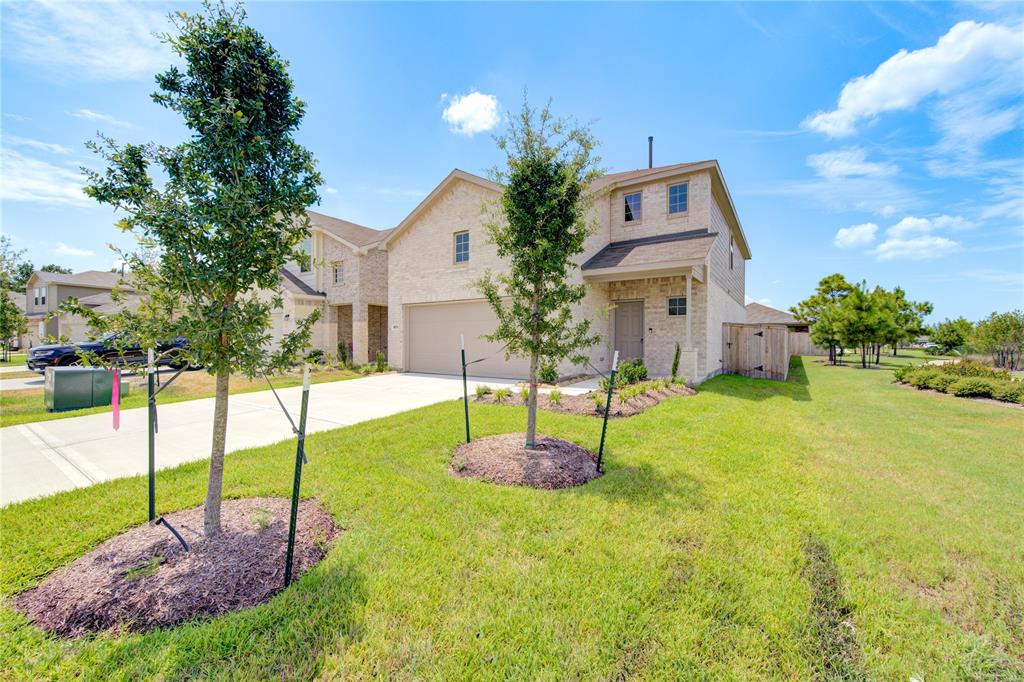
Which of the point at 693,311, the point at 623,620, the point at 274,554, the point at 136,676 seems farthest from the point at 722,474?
the point at 693,311

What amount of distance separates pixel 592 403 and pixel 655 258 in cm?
554

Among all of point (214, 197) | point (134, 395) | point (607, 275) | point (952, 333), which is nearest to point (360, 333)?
point (134, 395)

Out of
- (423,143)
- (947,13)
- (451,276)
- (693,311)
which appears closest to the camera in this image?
(947,13)

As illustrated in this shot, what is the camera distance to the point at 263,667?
2012 mm

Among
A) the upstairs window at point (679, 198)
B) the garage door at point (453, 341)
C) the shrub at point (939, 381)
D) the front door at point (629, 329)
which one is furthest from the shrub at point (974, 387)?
the garage door at point (453, 341)

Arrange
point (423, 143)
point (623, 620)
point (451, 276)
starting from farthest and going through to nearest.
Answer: point (451, 276) < point (423, 143) < point (623, 620)

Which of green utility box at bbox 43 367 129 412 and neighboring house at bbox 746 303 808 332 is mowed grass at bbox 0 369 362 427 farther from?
neighboring house at bbox 746 303 808 332

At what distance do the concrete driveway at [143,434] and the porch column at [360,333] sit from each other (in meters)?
6.90

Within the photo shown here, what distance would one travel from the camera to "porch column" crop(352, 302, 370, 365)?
682 inches

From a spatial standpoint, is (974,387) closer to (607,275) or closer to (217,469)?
(607,275)

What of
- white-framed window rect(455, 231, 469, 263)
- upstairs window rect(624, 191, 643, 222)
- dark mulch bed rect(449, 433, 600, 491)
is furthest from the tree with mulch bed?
upstairs window rect(624, 191, 643, 222)

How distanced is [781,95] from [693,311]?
241 inches

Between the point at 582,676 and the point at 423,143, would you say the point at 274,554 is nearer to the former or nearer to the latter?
the point at 582,676

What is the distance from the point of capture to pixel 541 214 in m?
5.06
